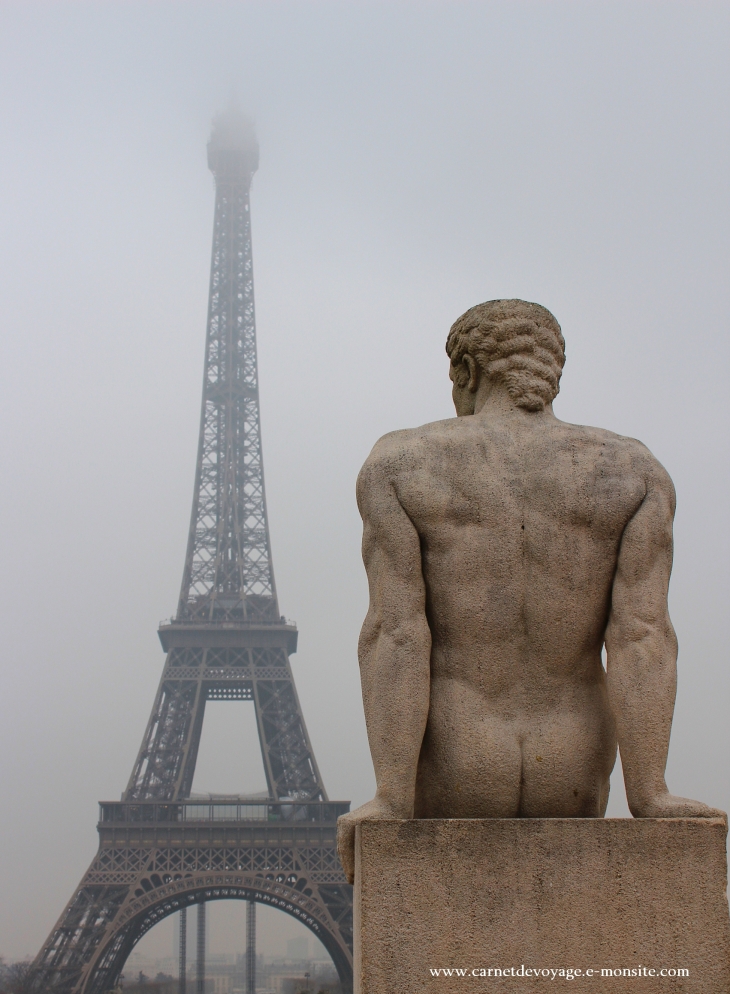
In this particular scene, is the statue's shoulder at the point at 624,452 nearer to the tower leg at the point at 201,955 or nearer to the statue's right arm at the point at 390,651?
the statue's right arm at the point at 390,651

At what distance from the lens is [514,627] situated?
3266 mm

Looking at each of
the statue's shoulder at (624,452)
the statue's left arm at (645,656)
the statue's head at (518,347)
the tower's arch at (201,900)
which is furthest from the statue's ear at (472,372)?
the tower's arch at (201,900)

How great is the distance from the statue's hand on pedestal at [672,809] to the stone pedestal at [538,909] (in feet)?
0.44

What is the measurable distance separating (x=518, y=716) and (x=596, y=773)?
0.98 ft

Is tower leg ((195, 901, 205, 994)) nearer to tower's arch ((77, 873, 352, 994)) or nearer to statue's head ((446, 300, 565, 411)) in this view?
tower's arch ((77, 873, 352, 994))

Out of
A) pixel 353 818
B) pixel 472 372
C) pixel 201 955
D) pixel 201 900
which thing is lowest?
pixel 201 955

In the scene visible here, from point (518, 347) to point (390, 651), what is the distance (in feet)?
Result: 3.54

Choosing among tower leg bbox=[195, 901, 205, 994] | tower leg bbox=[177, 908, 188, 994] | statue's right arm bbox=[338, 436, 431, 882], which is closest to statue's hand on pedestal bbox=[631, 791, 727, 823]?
statue's right arm bbox=[338, 436, 431, 882]

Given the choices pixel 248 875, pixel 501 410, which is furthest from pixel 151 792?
pixel 501 410

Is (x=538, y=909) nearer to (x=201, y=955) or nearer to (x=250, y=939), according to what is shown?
(x=250, y=939)

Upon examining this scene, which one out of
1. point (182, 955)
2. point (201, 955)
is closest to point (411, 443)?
point (182, 955)

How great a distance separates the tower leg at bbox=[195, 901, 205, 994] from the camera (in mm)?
59763

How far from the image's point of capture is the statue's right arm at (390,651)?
→ 10.4 feet

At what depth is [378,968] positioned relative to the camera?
2.86 meters
